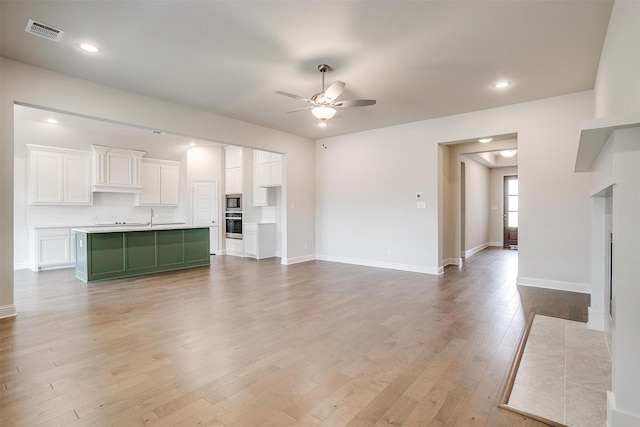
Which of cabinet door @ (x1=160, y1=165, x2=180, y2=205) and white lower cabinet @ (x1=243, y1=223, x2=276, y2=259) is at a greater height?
cabinet door @ (x1=160, y1=165, x2=180, y2=205)

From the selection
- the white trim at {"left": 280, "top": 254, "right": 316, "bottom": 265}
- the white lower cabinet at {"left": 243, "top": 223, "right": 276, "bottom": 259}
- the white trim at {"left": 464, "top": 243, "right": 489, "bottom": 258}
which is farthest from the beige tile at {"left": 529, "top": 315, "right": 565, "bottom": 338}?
the white lower cabinet at {"left": 243, "top": 223, "right": 276, "bottom": 259}

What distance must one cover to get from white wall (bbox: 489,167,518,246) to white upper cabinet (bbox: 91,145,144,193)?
10358 mm

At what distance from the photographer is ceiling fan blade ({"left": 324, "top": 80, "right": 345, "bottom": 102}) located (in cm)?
335

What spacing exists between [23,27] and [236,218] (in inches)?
236

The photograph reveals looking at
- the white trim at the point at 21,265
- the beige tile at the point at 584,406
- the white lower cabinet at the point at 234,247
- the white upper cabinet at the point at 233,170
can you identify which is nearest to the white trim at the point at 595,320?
the beige tile at the point at 584,406

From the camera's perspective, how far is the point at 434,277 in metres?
5.55

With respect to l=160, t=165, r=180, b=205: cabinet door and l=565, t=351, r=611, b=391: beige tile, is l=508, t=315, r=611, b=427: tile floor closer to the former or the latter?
l=565, t=351, r=611, b=391: beige tile

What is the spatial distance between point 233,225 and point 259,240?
50.9 inches

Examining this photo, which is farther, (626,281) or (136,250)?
(136,250)

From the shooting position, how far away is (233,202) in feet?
28.2

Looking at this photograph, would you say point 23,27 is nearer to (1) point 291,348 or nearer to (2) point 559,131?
(1) point 291,348

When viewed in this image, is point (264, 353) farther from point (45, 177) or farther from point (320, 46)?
point (45, 177)

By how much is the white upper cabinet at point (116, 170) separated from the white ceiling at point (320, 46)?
3.61 metres

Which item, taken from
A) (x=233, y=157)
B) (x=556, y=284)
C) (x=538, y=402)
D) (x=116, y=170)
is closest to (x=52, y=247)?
(x=116, y=170)
